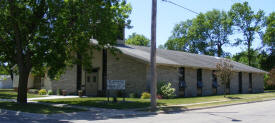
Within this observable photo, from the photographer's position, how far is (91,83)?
2756 cm

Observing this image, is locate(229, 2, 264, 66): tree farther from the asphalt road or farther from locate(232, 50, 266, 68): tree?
the asphalt road

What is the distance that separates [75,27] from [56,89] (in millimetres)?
14501

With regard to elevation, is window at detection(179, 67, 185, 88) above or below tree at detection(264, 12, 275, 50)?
below

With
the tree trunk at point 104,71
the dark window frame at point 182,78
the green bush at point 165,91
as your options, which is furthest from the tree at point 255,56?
the tree trunk at point 104,71

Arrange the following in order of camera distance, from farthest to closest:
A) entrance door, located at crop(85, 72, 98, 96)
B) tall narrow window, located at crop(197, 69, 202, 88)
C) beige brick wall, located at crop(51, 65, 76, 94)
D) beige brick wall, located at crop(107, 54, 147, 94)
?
beige brick wall, located at crop(51, 65, 76, 94), tall narrow window, located at crop(197, 69, 202, 88), entrance door, located at crop(85, 72, 98, 96), beige brick wall, located at crop(107, 54, 147, 94)

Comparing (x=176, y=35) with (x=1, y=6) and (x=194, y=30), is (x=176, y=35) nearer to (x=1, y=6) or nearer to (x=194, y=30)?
(x=194, y=30)

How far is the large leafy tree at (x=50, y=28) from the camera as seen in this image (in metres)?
16.7

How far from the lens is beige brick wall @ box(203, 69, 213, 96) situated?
2911 cm

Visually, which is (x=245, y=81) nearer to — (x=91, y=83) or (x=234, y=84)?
(x=234, y=84)

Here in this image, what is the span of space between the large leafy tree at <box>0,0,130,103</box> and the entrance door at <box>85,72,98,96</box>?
8162 mm

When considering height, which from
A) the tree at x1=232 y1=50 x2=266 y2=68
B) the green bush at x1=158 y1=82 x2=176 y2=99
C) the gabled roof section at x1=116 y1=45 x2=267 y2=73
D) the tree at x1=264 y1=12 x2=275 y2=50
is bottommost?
the green bush at x1=158 y1=82 x2=176 y2=99

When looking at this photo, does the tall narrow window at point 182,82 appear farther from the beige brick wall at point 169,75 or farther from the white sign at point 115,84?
the white sign at point 115,84

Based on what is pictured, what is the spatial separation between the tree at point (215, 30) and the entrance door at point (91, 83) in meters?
42.5

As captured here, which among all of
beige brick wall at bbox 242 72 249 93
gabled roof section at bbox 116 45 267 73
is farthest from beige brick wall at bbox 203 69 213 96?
beige brick wall at bbox 242 72 249 93
